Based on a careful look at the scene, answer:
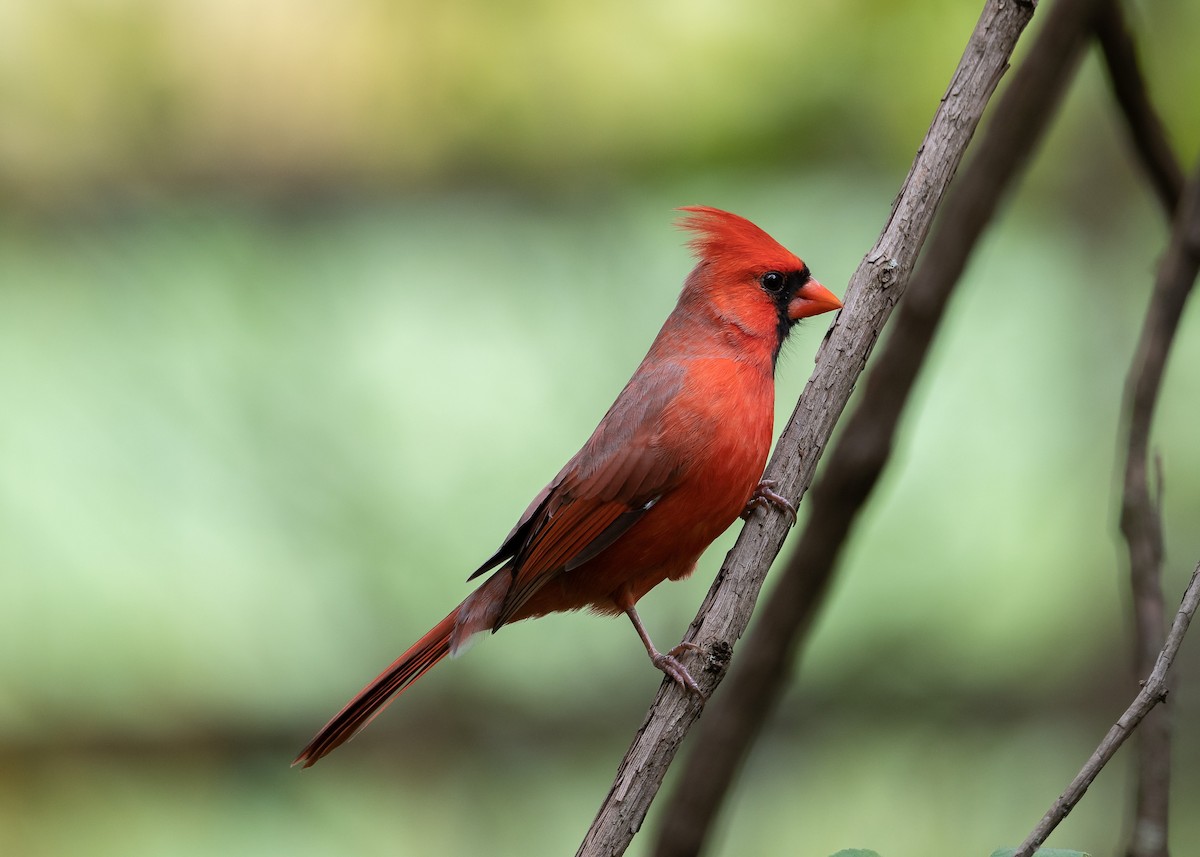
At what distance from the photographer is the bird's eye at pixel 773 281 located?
2426 mm

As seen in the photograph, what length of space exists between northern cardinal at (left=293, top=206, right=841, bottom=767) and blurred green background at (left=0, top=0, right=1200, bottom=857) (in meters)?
0.79

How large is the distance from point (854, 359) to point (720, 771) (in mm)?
956

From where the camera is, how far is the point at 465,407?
328 cm

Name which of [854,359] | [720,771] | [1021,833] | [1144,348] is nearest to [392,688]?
[720,771]

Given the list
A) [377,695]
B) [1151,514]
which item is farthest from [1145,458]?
[377,695]

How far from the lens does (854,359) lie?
5.87 feet

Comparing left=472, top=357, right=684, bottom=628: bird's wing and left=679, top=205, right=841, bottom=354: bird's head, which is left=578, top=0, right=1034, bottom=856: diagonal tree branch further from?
left=679, top=205, right=841, bottom=354: bird's head

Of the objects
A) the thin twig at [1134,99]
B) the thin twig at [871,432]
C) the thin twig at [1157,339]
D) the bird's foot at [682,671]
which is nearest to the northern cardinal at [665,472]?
the thin twig at [871,432]

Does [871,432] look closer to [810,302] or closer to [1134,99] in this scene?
[810,302]

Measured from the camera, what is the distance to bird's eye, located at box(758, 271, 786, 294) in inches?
95.5

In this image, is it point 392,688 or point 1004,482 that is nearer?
point 392,688

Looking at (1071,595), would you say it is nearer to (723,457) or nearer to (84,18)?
(723,457)

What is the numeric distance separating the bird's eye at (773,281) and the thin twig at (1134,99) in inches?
30.1

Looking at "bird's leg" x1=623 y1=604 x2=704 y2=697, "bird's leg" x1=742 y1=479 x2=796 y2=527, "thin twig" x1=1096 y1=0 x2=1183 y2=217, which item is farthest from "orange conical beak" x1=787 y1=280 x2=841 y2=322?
"bird's leg" x1=623 y1=604 x2=704 y2=697
